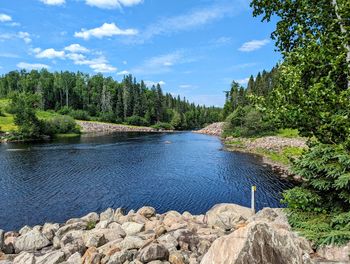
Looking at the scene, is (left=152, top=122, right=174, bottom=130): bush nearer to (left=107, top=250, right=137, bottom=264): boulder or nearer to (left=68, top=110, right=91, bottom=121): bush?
(left=68, top=110, right=91, bottom=121): bush

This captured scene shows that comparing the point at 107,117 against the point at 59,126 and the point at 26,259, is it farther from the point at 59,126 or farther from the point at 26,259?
the point at 26,259

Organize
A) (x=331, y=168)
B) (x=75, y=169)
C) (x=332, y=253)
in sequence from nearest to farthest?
(x=332, y=253) < (x=331, y=168) < (x=75, y=169)

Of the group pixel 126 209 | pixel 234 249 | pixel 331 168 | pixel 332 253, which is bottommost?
pixel 126 209

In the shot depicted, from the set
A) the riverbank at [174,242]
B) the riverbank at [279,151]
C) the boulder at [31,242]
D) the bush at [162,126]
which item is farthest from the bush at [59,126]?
the boulder at [31,242]

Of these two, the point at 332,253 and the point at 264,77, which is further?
the point at 264,77

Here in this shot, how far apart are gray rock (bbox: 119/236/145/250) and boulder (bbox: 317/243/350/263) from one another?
721cm

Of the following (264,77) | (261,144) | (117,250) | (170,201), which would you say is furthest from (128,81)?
(117,250)

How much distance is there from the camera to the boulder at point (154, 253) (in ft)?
35.4

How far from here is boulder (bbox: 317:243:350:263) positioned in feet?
28.1

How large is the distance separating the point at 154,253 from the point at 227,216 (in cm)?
709

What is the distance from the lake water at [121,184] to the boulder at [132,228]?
8131 millimetres

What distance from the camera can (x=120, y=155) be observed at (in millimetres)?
52781

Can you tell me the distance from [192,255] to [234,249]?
5.48 m

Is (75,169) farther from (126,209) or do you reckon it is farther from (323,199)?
(323,199)
